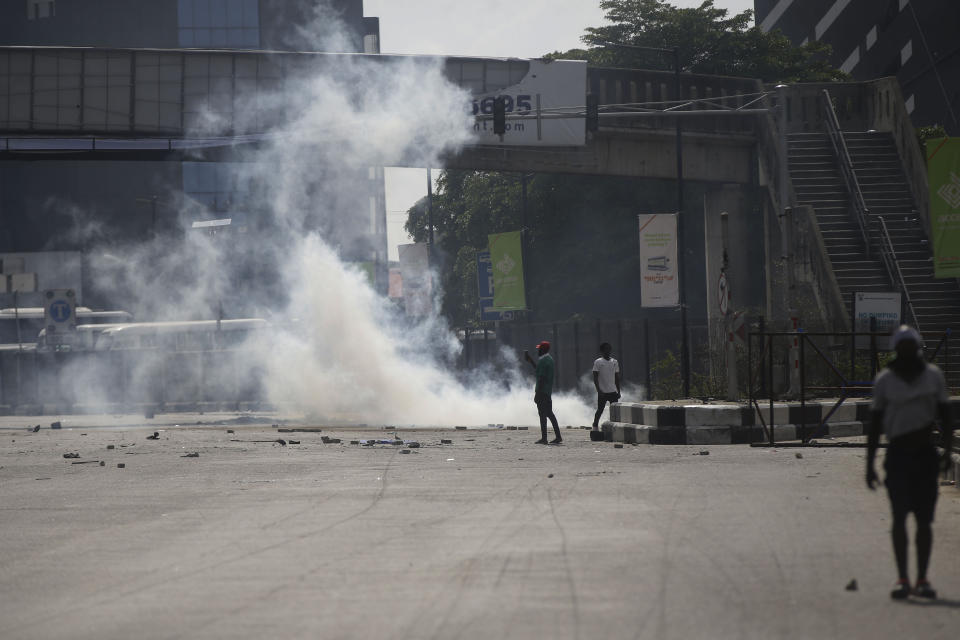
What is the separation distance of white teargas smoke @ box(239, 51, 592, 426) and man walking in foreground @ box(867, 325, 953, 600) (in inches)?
831

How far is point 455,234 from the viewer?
5909 centimetres

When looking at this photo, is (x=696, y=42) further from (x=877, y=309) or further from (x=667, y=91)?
(x=877, y=309)

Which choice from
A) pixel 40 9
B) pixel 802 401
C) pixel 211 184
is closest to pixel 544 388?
pixel 802 401

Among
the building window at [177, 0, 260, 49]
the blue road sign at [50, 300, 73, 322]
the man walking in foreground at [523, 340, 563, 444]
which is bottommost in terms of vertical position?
the man walking in foreground at [523, 340, 563, 444]

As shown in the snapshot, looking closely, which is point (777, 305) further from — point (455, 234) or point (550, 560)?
point (455, 234)

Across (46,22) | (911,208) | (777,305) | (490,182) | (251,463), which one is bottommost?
(251,463)

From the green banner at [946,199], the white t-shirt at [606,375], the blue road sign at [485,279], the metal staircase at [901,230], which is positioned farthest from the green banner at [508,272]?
the green banner at [946,199]

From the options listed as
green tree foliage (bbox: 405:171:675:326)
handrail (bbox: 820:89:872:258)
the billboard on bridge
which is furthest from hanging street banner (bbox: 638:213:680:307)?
green tree foliage (bbox: 405:171:675:326)

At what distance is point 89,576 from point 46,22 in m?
75.4

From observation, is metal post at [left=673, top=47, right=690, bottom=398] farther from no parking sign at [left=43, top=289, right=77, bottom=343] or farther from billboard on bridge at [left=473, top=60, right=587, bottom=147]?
no parking sign at [left=43, top=289, right=77, bottom=343]

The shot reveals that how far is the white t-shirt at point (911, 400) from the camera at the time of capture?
6.39 meters

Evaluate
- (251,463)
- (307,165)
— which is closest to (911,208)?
(307,165)

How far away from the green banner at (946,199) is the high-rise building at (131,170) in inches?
1971

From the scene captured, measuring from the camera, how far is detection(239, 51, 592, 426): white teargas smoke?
2978 centimetres
